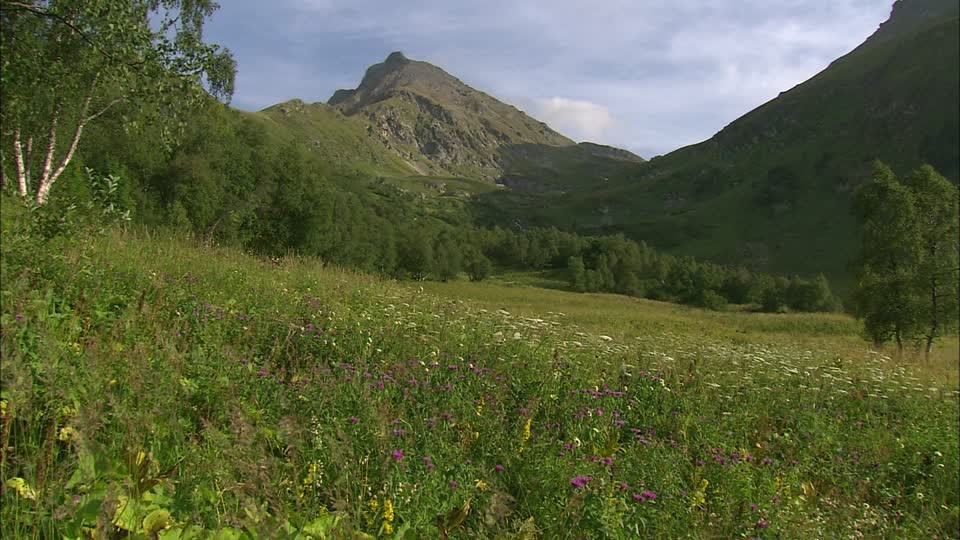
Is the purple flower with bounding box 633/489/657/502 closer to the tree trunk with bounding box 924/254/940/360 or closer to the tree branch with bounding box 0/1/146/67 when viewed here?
the tree branch with bounding box 0/1/146/67

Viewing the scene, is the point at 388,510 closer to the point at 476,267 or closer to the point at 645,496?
the point at 645,496

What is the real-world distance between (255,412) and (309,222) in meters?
51.4

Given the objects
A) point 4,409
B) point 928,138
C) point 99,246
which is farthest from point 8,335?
point 928,138

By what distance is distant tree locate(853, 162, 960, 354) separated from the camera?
19156 millimetres

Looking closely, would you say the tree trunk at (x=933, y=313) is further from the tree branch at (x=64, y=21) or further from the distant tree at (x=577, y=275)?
the distant tree at (x=577, y=275)

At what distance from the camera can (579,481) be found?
3.79 metres

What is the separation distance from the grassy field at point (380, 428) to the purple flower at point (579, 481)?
0.01 metres

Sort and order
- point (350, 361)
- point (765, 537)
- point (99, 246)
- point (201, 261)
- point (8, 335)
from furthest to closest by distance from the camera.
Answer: point (201, 261) < point (99, 246) < point (350, 361) < point (765, 537) < point (8, 335)

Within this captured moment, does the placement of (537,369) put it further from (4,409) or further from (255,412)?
(4,409)

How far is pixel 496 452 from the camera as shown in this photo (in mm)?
4500

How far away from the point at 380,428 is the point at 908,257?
1001 inches

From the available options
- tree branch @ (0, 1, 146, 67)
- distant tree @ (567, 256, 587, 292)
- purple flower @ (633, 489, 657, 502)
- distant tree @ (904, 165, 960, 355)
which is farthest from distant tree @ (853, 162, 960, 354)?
distant tree @ (567, 256, 587, 292)

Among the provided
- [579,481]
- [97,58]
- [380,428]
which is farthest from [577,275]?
[380,428]

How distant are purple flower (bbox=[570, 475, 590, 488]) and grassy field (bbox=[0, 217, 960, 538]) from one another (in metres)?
0.01
